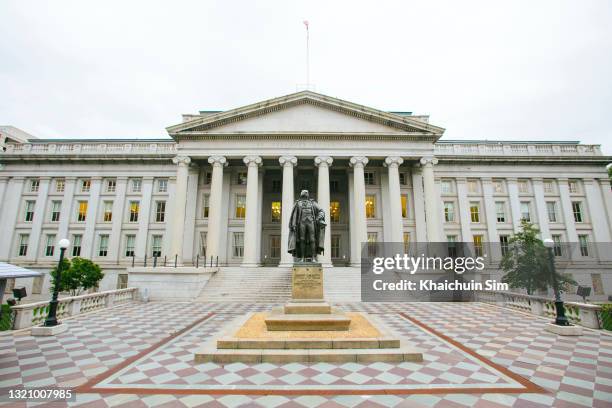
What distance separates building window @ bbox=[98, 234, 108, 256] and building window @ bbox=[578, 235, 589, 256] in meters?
52.8

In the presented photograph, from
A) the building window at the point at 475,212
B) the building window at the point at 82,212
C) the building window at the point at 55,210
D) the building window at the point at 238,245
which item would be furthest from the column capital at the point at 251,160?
the building window at the point at 475,212

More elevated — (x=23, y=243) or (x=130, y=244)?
(x=23, y=243)

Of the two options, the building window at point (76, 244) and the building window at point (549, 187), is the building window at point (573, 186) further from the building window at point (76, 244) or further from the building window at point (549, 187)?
the building window at point (76, 244)

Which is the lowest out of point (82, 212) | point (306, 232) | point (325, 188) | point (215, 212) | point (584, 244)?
point (306, 232)

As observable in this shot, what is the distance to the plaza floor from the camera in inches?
211

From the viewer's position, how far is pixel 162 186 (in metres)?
34.0

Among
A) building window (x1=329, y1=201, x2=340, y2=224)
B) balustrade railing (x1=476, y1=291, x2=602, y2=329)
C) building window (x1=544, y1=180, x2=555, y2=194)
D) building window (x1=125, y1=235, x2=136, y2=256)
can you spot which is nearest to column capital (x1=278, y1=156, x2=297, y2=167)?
building window (x1=329, y1=201, x2=340, y2=224)

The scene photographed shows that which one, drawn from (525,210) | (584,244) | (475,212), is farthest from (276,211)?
(584,244)

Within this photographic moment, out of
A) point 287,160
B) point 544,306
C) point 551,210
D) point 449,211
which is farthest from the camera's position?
point 449,211

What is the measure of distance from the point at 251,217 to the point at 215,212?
3.38 m

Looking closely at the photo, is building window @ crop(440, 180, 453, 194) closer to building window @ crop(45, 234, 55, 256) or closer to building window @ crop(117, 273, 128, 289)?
building window @ crop(117, 273, 128, 289)

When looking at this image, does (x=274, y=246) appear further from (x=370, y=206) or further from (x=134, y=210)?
(x=134, y=210)

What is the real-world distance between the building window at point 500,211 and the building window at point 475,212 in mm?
1993

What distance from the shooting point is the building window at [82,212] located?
1319 inches
